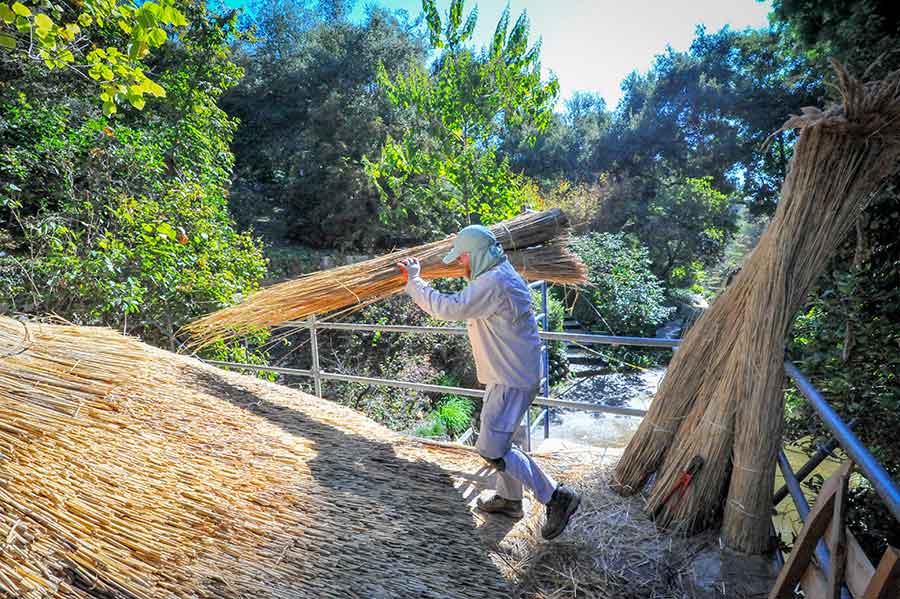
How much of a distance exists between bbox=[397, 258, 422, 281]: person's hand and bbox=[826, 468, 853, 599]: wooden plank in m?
1.83

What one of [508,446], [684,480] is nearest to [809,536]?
[684,480]

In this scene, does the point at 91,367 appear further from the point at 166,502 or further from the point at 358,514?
the point at 358,514

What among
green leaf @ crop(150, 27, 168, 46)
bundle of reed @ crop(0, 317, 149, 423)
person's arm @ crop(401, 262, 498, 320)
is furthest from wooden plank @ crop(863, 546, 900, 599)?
green leaf @ crop(150, 27, 168, 46)

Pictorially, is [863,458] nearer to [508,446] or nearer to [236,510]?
[508,446]

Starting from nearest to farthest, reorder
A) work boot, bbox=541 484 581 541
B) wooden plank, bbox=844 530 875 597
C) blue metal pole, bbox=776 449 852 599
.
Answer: wooden plank, bbox=844 530 875 597 → blue metal pole, bbox=776 449 852 599 → work boot, bbox=541 484 581 541

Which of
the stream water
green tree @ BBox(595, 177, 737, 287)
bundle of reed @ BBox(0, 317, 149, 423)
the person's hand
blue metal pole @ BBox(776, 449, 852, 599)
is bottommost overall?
the stream water

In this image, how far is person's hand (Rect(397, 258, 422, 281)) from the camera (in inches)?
99.1

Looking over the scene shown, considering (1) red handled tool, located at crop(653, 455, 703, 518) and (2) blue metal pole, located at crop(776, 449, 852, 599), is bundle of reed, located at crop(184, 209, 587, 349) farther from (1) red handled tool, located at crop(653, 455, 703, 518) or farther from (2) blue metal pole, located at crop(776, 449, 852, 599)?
(2) blue metal pole, located at crop(776, 449, 852, 599)

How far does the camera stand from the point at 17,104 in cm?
539

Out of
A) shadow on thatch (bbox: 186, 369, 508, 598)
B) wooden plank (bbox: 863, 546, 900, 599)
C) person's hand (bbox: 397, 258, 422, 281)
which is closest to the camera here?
wooden plank (bbox: 863, 546, 900, 599)

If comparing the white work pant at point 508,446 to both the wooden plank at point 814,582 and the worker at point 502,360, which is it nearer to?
the worker at point 502,360

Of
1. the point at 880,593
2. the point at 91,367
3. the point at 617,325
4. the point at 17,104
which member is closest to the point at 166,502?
the point at 91,367

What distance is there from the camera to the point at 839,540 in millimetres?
1141

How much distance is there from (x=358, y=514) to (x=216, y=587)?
575 mm
